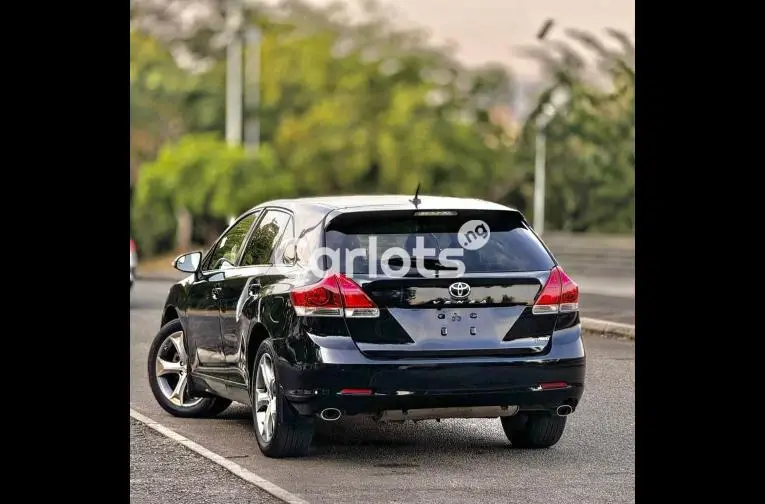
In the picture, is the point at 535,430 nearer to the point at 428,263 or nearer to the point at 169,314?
the point at 428,263

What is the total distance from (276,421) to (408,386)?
917 millimetres

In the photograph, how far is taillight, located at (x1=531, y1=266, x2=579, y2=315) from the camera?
1029 centimetres

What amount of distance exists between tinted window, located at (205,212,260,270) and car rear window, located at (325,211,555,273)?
59.6 inches

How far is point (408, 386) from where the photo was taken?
32.5 ft

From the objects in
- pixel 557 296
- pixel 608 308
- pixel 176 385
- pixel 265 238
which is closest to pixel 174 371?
pixel 176 385

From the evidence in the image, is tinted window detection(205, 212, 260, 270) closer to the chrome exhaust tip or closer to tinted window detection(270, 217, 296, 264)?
tinted window detection(270, 217, 296, 264)

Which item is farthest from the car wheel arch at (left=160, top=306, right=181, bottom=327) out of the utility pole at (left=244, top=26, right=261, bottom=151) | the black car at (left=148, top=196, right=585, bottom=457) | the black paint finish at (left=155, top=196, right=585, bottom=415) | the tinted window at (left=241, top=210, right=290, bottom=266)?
the utility pole at (left=244, top=26, right=261, bottom=151)

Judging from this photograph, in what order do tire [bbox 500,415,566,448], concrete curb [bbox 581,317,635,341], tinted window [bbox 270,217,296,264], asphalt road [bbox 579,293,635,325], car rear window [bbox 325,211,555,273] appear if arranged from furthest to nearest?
asphalt road [bbox 579,293,635,325] → concrete curb [bbox 581,317,635,341] → tire [bbox 500,415,566,448] → tinted window [bbox 270,217,296,264] → car rear window [bbox 325,211,555,273]

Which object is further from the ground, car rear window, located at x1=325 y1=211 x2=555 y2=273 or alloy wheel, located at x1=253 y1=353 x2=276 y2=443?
car rear window, located at x1=325 y1=211 x2=555 y2=273

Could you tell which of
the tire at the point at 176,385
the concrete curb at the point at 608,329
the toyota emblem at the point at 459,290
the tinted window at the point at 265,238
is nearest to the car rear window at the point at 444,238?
the toyota emblem at the point at 459,290

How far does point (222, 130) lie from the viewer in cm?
7175

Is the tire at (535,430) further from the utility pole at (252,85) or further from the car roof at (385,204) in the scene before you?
the utility pole at (252,85)
